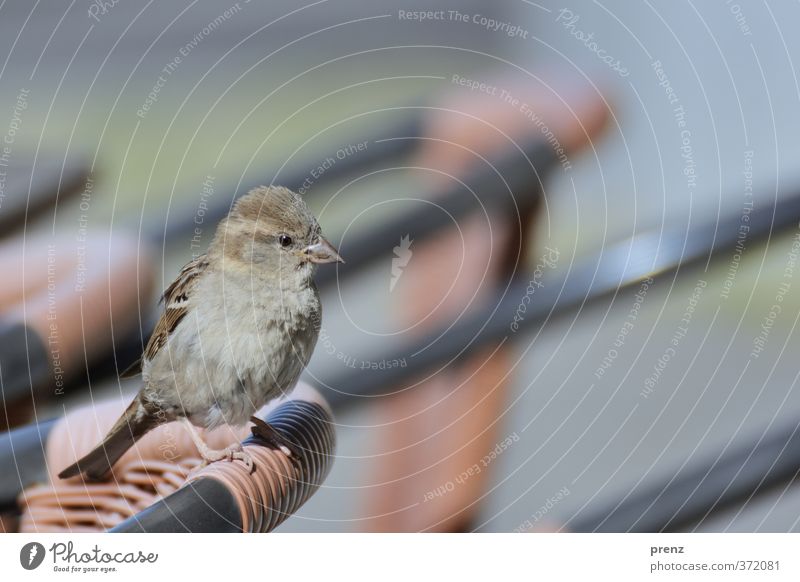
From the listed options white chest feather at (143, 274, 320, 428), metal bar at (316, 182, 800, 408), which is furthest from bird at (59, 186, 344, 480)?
metal bar at (316, 182, 800, 408)

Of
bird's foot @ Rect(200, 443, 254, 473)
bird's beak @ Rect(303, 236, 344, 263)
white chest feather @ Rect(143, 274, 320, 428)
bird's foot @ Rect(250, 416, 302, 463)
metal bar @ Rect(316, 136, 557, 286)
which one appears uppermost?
metal bar @ Rect(316, 136, 557, 286)

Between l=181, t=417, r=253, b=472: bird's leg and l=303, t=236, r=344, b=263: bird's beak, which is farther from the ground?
l=303, t=236, r=344, b=263: bird's beak

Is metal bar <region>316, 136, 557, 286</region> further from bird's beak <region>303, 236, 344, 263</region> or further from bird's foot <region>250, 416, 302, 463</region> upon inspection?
bird's foot <region>250, 416, 302, 463</region>

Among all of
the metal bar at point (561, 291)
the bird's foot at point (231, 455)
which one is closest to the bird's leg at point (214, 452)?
the bird's foot at point (231, 455)

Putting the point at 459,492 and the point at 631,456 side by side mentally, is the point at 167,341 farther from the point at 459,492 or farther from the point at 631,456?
the point at 631,456
